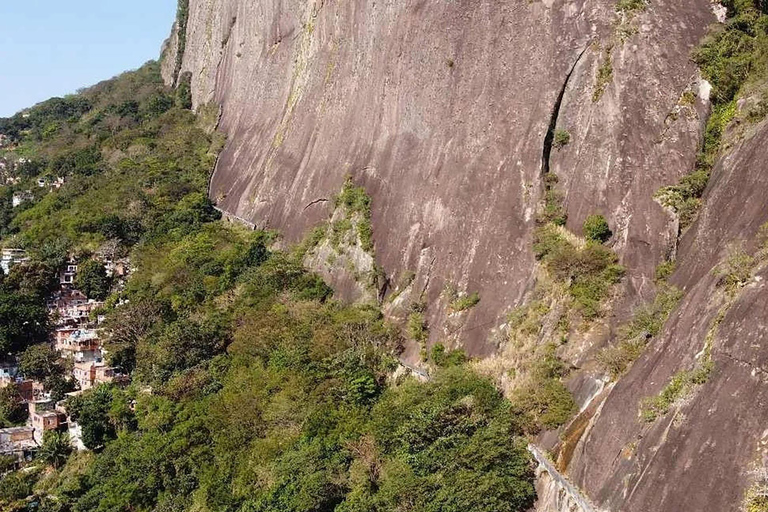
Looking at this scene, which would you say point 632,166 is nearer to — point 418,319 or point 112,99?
point 418,319

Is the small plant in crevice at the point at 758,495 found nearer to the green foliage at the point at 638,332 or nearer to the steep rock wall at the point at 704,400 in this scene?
the steep rock wall at the point at 704,400

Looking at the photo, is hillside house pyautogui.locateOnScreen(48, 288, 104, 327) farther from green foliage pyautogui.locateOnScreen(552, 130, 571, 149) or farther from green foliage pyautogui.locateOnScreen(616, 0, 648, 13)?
green foliage pyautogui.locateOnScreen(616, 0, 648, 13)

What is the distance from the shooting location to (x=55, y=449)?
26031mm

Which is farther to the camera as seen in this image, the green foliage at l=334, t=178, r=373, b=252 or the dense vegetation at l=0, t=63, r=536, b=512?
the green foliage at l=334, t=178, r=373, b=252

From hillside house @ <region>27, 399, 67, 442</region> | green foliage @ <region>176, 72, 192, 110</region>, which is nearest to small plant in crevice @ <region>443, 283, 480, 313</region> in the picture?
hillside house @ <region>27, 399, 67, 442</region>

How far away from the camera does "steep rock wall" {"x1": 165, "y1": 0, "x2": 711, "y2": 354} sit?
16.5m

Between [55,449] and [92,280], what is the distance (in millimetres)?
10098

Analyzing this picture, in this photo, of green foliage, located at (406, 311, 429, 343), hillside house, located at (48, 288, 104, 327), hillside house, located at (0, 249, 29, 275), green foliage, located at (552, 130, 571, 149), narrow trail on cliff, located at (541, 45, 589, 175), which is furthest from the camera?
hillside house, located at (0, 249, 29, 275)

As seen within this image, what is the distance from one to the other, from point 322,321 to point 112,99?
56.9 metres

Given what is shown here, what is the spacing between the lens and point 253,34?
4159cm

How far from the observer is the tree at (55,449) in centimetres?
2595

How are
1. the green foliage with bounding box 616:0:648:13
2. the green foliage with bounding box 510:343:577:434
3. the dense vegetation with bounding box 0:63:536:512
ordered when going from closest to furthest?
the green foliage with bounding box 510:343:577:434 < the dense vegetation with bounding box 0:63:536:512 < the green foliage with bounding box 616:0:648:13

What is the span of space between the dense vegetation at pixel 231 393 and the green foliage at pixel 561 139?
6442 millimetres

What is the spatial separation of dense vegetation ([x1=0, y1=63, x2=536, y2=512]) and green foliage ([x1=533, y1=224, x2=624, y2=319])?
3.01 meters
